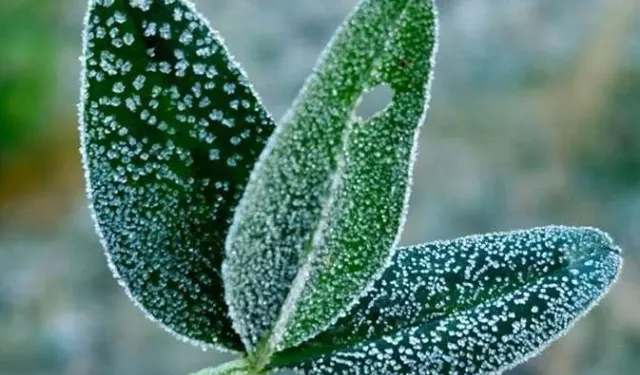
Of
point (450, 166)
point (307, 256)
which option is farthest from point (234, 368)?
point (450, 166)

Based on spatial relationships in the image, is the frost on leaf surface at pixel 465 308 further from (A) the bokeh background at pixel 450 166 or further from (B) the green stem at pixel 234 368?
(A) the bokeh background at pixel 450 166

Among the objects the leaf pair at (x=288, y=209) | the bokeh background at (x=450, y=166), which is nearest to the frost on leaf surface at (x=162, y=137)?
the leaf pair at (x=288, y=209)

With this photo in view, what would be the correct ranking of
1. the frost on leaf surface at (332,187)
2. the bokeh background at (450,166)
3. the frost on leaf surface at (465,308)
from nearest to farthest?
the frost on leaf surface at (332,187) < the frost on leaf surface at (465,308) < the bokeh background at (450,166)

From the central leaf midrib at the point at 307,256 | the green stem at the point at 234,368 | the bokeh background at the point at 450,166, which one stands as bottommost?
the green stem at the point at 234,368

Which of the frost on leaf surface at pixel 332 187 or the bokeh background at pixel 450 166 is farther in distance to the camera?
the bokeh background at pixel 450 166

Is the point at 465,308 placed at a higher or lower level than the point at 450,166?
lower

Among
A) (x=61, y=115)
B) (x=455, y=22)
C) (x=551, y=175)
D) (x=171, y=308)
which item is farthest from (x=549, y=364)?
Answer: (x=171, y=308)

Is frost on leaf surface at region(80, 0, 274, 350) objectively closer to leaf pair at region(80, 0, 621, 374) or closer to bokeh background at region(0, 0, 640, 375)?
leaf pair at region(80, 0, 621, 374)

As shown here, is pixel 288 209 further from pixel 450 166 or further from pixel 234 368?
pixel 450 166

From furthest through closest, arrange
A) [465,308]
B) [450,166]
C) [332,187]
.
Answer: [450,166]
[465,308]
[332,187]
